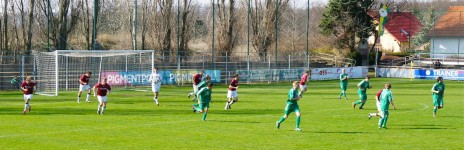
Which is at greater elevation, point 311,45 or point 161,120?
point 311,45

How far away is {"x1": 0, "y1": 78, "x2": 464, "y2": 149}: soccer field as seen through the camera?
2183 cm

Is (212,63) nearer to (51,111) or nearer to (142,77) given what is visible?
(142,77)

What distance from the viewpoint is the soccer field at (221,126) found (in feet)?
71.6

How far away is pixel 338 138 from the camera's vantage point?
23141 millimetres

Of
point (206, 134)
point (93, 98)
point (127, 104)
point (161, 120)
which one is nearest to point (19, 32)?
point (93, 98)

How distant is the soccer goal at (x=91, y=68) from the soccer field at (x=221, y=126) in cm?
512

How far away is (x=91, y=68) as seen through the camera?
49.2 m

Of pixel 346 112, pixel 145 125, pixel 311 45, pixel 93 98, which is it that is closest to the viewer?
pixel 145 125

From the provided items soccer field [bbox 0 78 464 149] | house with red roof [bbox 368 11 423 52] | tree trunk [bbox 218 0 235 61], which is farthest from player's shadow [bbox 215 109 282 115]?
house with red roof [bbox 368 11 423 52]

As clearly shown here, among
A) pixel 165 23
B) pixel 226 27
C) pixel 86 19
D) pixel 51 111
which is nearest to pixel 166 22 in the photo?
pixel 165 23

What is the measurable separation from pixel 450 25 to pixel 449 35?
5.35 feet

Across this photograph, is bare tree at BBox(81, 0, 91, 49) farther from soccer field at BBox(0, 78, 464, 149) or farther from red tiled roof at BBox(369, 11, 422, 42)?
red tiled roof at BBox(369, 11, 422, 42)

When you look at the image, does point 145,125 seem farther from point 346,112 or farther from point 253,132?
point 346,112

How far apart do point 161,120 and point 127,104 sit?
9.02 metres
